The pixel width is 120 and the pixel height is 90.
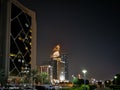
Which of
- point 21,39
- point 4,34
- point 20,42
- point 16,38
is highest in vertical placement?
point 4,34

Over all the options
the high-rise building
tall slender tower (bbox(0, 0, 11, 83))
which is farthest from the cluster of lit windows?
tall slender tower (bbox(0, 0, 11, 83))

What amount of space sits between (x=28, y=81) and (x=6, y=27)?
102 ft

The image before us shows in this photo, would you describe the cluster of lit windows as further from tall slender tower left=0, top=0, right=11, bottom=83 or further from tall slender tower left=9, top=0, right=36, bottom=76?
tall slender tower left=0, top=0, right=11, bottom=83

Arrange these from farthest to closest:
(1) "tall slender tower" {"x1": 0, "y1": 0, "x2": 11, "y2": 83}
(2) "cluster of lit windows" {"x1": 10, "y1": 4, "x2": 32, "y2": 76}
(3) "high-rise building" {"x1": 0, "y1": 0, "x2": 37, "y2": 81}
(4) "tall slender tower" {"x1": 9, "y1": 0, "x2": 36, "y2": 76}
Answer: (4) "tall slender tower" {"x1": 9, "y1": 0, "x2": 36, "y2": 76}, (2) "cluster of lit windows" {"x1": 10, "y1": 4, "x2": 32, "y2": 76}, (3) "high-rise building" {"x1": 0, "y1": 0, "x2": 37, "y2": 81}, (1) "tall slender tower" {"x1": 0, "y1": 0, "x2": 11, "y2": 83}

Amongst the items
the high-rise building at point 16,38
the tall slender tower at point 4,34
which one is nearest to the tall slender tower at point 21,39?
the high-rise building at point 16,38

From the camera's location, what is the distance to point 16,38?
14288 centimetres

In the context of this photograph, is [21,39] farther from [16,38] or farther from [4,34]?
[4,34]

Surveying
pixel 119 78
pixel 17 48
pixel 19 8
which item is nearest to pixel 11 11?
pixel 19 8

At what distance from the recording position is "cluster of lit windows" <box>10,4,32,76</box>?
138500 millimetres

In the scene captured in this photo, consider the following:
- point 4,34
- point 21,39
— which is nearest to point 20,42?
point 21,39

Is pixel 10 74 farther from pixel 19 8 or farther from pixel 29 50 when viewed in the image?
pixel 19 8

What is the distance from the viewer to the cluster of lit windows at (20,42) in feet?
454

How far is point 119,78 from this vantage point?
80250mm

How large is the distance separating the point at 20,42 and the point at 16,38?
577cm
